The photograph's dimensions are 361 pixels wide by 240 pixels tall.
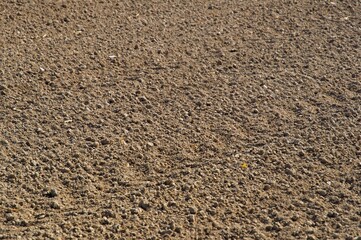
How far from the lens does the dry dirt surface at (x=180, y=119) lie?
361cm

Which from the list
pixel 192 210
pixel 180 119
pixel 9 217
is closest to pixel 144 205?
pixel 192 210

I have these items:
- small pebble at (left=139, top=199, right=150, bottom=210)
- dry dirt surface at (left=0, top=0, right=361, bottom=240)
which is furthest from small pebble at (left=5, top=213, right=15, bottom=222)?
small pebble at (left=139, top=199, right=150, bottom=210)

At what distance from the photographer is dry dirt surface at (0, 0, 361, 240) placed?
3.61m

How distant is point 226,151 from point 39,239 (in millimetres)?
1282

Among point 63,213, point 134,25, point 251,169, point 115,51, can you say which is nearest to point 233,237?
point 251,169

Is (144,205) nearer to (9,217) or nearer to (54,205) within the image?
(54,205)

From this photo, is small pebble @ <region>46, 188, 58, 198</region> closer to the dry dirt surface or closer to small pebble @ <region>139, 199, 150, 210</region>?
the dry dirt surface

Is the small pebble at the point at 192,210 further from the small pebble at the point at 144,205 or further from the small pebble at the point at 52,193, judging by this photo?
the small pebble at the point at 52,193

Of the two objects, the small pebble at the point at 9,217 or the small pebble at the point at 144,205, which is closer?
the small pebble at the point at 9,217

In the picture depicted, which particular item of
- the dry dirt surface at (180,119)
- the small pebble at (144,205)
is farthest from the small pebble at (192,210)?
the small pebble at (144,205)

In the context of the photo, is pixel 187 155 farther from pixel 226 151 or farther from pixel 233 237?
pixel 233 237

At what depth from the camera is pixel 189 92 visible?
4742 millimetres

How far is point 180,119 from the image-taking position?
4.46 m

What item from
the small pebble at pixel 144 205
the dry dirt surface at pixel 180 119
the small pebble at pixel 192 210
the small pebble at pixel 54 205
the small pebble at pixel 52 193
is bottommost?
the small pebble at pixel 54 205
